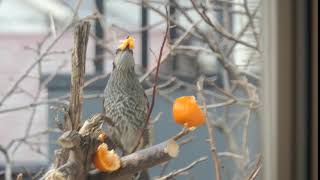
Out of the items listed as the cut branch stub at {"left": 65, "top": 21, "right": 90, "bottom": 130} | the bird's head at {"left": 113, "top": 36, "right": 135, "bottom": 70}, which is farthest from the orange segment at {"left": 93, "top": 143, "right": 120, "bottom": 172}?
the bird's head at {"left": 113, "top": 36, "right": 135, "bottom": 70}

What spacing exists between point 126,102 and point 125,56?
78mm

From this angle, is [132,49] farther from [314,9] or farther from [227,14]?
[227,14]

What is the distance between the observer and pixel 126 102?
0.86 meters

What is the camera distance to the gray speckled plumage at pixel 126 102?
84 centimetres

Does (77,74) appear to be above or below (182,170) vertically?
above

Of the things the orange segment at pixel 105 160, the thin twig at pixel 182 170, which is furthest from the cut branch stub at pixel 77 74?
the thin twig at pixel 182 170

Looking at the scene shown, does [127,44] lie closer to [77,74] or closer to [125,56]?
[125,56]

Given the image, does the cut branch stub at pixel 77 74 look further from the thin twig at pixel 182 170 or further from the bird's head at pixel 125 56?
the thin twig at pixel 182 170

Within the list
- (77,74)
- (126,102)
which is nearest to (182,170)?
(126,102)

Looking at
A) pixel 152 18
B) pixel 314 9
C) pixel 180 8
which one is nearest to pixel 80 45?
pixel 314 9

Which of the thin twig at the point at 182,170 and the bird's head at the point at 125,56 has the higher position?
the bird's head at the point at 125,56

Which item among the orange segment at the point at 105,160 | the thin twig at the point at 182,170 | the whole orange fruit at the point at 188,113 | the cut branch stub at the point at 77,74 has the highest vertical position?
the cut branch stub at the point at 77,74

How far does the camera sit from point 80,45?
0.71m

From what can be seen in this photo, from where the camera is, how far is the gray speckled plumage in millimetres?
841
